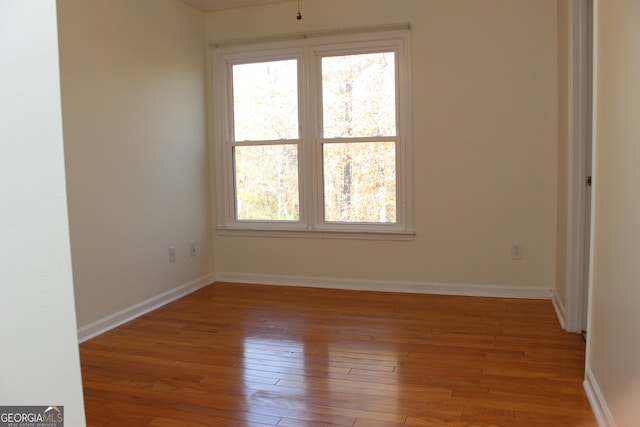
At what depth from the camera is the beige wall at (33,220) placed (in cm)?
99

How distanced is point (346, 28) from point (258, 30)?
0.83m

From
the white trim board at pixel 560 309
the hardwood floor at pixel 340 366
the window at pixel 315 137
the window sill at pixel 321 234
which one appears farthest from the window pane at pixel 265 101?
the white trim board at pixel 560 309

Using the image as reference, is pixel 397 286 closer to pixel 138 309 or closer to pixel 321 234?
pixel 321 234

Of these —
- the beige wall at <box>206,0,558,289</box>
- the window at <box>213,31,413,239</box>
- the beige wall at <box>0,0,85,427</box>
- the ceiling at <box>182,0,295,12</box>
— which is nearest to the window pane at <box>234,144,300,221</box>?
the window at <box>213,31,413,239</box>

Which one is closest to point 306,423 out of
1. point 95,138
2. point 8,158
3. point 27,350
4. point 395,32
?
point 27,350

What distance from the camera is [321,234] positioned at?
4.79 meters

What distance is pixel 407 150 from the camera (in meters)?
4.46

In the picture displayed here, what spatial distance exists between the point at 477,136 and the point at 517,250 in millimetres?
968

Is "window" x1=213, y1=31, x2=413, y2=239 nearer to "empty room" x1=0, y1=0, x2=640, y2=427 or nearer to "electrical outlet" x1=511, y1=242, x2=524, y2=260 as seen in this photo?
"empty room" x1=0, y1=0, x2=640, y2=427

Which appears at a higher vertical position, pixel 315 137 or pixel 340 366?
pixel 315 137

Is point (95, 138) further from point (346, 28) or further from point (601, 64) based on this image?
point (601, 64)

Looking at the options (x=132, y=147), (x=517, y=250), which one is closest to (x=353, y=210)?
(x=517, y=250)

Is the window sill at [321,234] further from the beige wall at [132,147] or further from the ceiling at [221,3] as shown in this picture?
the ceiling at [221,3]

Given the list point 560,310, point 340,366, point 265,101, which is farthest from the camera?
point 265,101
